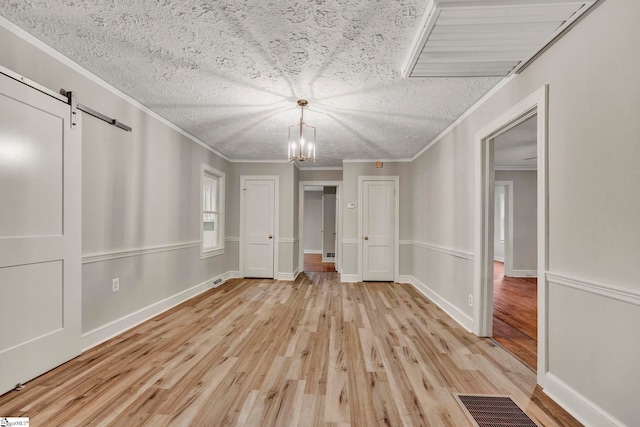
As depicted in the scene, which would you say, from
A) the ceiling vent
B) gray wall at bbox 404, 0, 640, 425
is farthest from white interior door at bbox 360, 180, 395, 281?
gray wall at bbox 404, 0, 640, 425

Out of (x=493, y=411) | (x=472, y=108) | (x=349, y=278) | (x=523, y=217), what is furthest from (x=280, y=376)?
(x=523, y=217)

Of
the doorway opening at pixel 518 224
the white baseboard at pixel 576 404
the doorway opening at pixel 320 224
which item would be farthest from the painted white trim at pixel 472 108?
the doorway opening at pixel 320 224

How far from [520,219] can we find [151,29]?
288 inches

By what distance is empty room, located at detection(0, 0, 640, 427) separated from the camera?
1.66 meters

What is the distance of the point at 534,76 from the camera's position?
2.18m

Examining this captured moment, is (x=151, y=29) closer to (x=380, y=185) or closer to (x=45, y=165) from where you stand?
(x=45, y=165)

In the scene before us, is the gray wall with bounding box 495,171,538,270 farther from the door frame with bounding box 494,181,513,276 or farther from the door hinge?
the door hinge

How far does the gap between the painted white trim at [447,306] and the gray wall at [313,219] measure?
5.63m

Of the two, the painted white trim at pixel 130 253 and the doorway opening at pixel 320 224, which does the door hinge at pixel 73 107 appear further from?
the doorway opening at pixel 320 224

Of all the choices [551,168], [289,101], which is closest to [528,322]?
[551,168]

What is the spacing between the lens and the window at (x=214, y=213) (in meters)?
5.34

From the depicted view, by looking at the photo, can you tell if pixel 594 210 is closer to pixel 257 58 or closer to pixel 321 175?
pixel 257 58

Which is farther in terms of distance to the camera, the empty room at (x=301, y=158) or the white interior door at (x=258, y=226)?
the white interior door at (x=258, y=226)

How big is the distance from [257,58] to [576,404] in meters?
3.07
